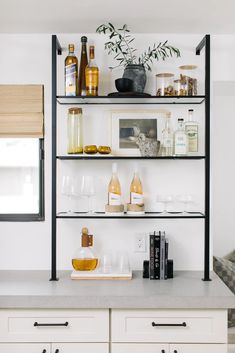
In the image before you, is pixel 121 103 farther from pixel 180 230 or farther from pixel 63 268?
pixel 63 268

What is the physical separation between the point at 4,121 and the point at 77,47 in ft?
2.30

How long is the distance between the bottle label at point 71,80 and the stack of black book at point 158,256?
1.04 metres

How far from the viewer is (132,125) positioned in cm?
325

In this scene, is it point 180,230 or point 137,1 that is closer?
point 137,1

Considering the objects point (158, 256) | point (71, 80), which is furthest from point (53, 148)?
point (158, 256)

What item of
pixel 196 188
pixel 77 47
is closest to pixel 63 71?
pixel 77 47

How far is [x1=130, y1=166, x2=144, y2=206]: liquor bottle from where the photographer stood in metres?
3.09

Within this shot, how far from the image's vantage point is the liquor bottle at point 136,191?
309 centimetres

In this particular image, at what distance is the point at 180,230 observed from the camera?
3.26 m

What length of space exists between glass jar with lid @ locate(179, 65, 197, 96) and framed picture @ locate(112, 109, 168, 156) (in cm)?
22

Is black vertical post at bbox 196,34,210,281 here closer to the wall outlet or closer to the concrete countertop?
the concrete countertop

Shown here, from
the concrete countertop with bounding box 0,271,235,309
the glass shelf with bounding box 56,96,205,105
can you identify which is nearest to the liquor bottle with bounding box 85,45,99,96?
the glass shelf with bounding box 56,96,205,105

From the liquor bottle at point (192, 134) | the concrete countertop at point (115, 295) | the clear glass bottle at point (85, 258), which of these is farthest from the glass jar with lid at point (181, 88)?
the concrete countertop at point (115, 295)
